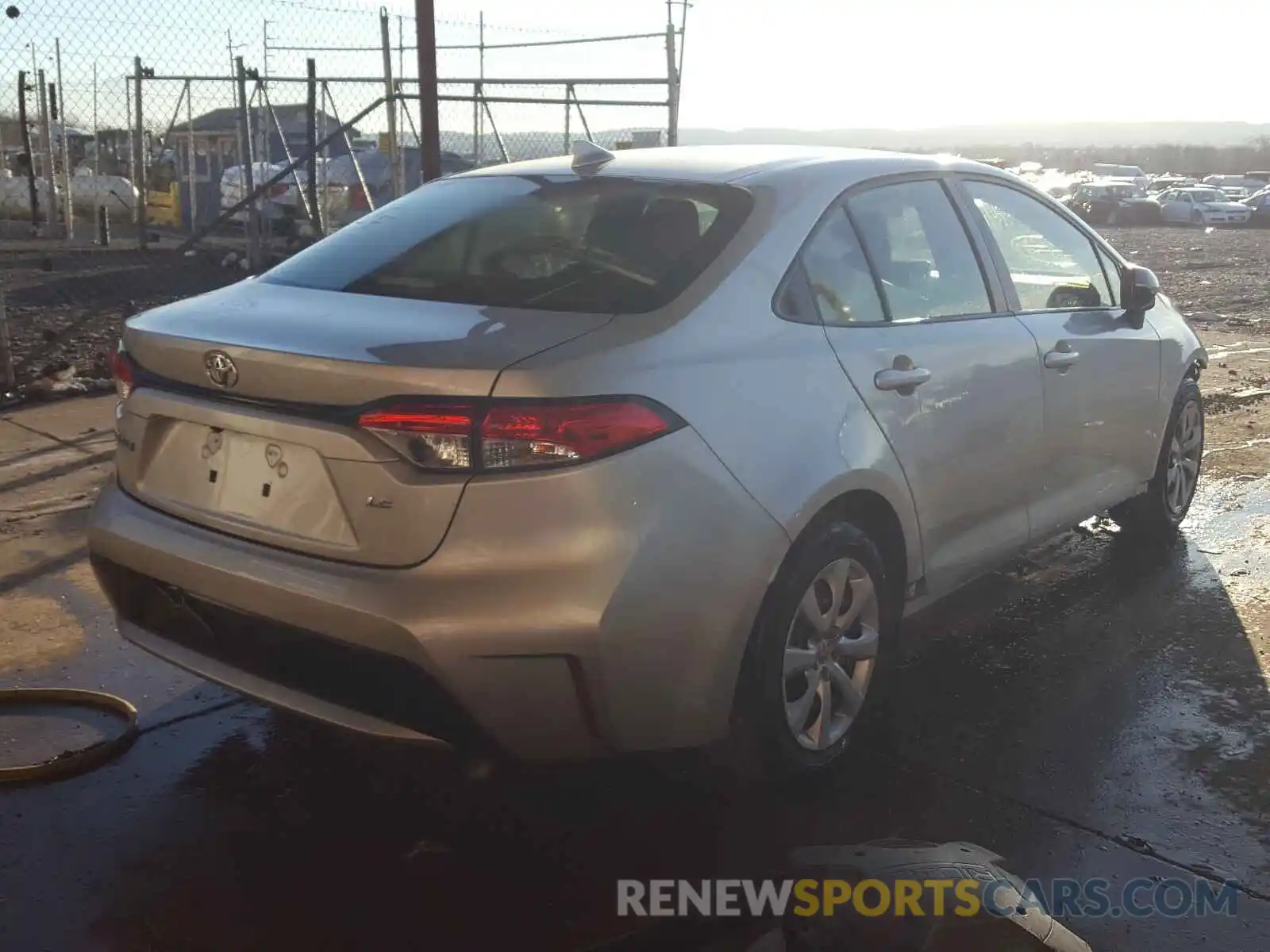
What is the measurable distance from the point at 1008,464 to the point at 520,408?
6.70ft

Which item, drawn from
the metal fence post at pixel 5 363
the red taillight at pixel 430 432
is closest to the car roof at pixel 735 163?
the red taillight at pixel 430 432

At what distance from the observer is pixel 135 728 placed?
11.9ft

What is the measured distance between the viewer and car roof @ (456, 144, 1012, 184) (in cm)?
355

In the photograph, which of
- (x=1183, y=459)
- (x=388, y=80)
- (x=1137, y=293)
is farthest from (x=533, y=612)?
(x=388, y=80)

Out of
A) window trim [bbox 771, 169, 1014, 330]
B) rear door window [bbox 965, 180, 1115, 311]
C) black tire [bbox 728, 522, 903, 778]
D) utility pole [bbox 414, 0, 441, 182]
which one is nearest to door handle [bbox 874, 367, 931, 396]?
window trim [bbox 771, 169, 1014, 330]

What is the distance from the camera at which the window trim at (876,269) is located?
10.9 ft

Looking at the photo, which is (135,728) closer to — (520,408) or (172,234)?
(520,408)

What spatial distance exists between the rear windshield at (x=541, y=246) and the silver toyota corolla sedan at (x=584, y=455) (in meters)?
0.01

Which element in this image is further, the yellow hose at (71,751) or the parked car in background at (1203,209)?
the parked car in background at (1203,209)

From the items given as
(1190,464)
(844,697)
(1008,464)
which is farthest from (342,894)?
(1190,464)

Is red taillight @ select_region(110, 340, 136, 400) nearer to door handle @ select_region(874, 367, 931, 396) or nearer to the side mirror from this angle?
door handle @ select_region(874, 367, 931, 396)

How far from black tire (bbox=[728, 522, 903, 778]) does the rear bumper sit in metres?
0.08

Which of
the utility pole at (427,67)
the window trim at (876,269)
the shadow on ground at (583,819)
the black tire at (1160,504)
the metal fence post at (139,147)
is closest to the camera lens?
the shadow on ground at (583,819)

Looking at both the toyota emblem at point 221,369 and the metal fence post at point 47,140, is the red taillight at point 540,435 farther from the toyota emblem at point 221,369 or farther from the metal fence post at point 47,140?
the metal fence post at point 47,140
